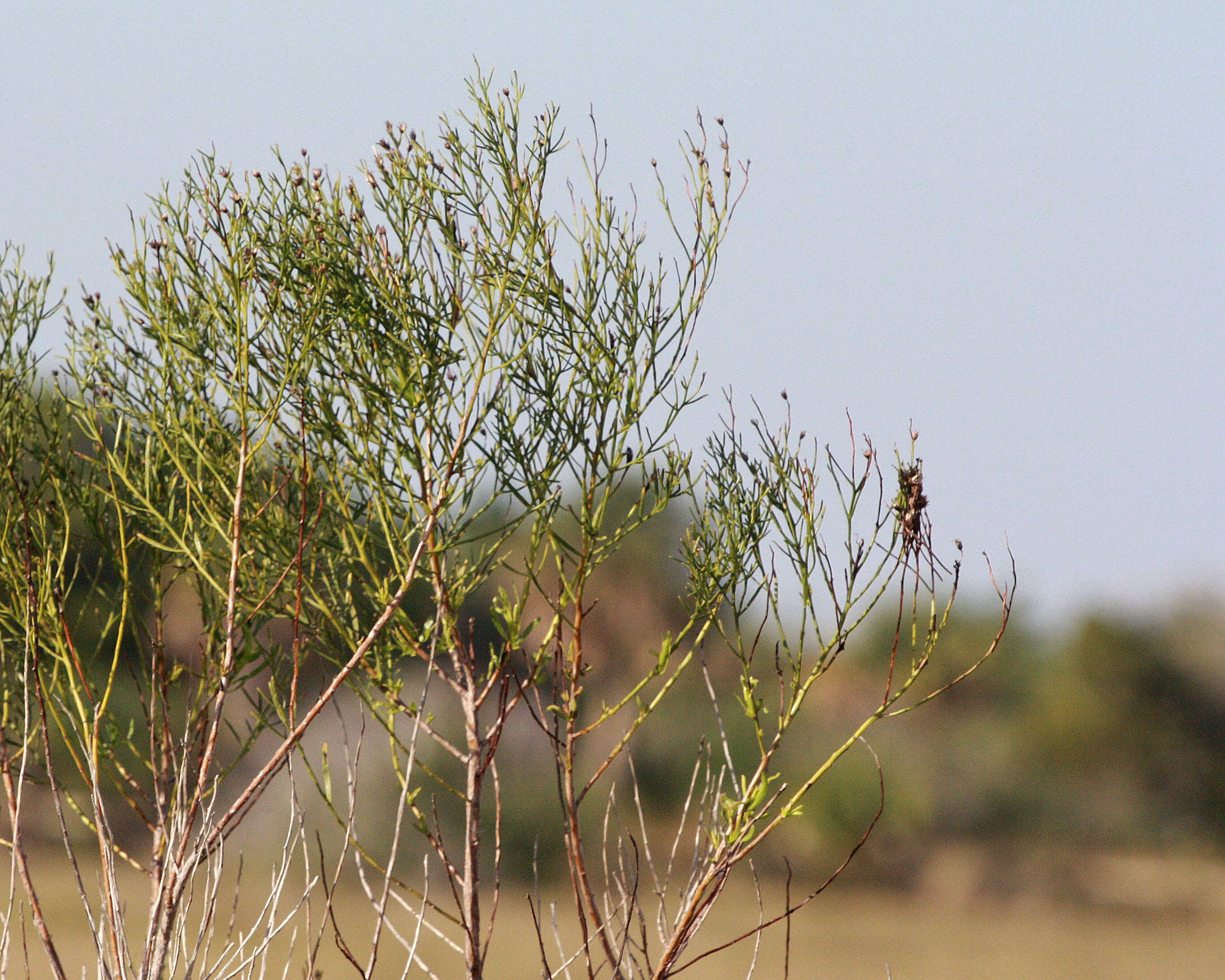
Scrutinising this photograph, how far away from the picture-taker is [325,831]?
15211mm

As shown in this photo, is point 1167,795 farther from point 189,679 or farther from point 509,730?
point 189,679

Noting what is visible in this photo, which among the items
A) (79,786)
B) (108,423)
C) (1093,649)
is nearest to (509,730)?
(79,786)

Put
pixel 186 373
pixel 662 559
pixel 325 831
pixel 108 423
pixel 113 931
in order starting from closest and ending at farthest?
pixel 113 931 → pixel 186 373 → pixel 108 423 → pixel 325 831 → pixel 662 559

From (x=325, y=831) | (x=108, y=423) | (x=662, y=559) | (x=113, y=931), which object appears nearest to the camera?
(x=113, y=931)

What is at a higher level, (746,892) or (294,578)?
(294,578)

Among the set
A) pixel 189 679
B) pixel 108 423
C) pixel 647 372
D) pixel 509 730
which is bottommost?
pixel 509 730

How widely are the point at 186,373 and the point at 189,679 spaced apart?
35.6 inches

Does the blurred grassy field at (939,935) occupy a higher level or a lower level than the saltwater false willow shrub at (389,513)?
lower

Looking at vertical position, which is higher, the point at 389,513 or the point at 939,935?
the point at 389,513

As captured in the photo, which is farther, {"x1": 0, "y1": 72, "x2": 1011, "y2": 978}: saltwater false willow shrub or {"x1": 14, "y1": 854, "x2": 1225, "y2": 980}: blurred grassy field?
{"x1": 14, "y1": 854, "x2": 1225, "y2": 980}: blurred grassy field

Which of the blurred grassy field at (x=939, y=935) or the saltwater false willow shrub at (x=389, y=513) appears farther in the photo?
the blurred grassy field at (x=939, y=935)

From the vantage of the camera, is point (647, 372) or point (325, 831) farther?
point (325, 831)

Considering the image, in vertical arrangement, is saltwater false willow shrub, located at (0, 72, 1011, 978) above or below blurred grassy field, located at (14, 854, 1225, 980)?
above

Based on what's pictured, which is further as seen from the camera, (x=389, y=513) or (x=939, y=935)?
(x=939, y=935)
